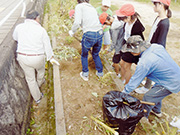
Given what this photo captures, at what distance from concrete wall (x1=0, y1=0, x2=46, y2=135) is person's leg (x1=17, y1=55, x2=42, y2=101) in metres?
0.11

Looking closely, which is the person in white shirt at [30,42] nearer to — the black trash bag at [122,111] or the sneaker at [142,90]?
the black trash bag at [122,111]

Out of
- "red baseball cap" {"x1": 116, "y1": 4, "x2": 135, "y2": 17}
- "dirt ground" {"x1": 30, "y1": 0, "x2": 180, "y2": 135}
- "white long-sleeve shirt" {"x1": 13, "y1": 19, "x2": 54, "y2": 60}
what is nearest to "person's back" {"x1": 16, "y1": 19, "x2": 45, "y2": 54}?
"white long-sleeve shirt" {"x1": 13, "y1": 19, "x2": 54, "y2": 60}

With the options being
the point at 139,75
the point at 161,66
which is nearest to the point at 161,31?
the point at 161,66

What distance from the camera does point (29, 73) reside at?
2.85 metres

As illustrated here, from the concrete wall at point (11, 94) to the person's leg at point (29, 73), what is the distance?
11cm

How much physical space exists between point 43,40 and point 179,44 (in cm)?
593

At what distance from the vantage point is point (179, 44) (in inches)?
234

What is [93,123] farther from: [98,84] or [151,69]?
[151,69]

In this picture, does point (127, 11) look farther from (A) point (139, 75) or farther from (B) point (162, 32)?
(A) point (139, 75)

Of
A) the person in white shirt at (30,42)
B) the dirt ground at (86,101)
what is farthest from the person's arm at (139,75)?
the person in white shirt at (30,42)

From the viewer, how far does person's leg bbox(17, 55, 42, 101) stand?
2644mm

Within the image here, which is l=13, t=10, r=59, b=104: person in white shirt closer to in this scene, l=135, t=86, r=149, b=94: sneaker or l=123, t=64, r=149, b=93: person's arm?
l=123, t=64, r=149, b=93: person's arm

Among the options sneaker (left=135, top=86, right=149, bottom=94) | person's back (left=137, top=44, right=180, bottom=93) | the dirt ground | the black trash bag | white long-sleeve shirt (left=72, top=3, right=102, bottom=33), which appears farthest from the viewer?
sneaker (left=135, top=86, right=149, bottom=94)

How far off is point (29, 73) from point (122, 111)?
2.06m
